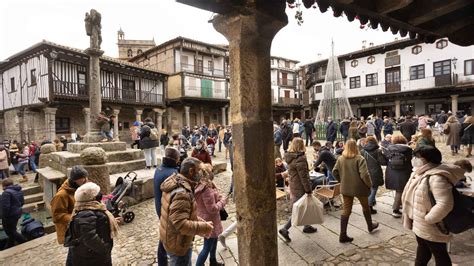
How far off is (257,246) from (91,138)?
24.7 ft

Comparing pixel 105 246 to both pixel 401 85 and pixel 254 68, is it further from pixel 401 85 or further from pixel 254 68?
pixel 401 85

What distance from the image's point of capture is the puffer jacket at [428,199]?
7.89 ft

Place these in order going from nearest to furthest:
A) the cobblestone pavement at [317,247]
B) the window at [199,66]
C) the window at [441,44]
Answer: the cobblestone pavement at [317,247], the window at [441,44], the window at [199,66]

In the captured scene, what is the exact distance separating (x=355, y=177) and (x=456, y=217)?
140cm

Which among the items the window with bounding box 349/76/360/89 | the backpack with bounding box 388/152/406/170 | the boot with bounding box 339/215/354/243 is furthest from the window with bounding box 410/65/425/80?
the boot with bounding box 339/215/354/243

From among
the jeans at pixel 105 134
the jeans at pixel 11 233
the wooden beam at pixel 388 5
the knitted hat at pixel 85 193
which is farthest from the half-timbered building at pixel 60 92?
the wooden beam at pixel 388 5

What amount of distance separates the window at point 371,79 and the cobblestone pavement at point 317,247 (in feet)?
83.5

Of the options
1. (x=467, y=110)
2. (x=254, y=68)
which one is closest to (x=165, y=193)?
(x=254, y=68)

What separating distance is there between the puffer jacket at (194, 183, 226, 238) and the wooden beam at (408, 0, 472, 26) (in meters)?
3.21

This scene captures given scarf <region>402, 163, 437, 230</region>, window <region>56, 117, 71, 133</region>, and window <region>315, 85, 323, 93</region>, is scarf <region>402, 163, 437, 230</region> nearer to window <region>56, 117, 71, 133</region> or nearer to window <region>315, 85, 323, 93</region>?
window <region>56, 117, 71, 133</region>

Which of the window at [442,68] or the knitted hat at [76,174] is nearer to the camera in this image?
the knitted hat at [76,174]

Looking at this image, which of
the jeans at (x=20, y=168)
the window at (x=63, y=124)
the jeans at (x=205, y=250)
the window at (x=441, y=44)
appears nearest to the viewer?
the jeans at (x=205, y=250)

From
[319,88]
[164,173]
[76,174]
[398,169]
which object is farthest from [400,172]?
[319,88]

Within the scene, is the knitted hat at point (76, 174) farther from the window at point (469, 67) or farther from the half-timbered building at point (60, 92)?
A: the window at point (469, 67)
